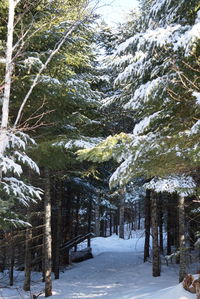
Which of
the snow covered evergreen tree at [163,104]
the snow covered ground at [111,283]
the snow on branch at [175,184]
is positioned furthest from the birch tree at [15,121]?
the snow on branch at [175,184]

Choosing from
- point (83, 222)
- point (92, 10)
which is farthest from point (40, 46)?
point (83, 222)

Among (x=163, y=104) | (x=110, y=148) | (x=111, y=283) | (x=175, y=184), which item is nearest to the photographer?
(x=110, y=148)

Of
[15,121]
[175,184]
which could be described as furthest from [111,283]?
A: [15,121]

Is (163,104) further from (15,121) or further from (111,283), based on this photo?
(111,283)

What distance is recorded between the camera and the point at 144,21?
7156 mm

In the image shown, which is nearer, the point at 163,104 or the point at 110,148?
the point at 110,148

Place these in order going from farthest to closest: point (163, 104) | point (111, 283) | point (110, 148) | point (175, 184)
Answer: point (111, 283) → point (175, 184) → point (163, 104) → point (110, 148)

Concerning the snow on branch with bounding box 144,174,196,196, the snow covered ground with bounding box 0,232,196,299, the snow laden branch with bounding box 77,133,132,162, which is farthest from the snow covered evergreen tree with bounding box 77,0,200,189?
the snow covered ground with bounding box 0,232,196,299

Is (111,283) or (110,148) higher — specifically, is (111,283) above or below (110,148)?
below

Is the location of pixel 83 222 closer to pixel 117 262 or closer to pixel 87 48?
pixel 117 262

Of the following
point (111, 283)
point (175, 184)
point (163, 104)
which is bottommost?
point (111, 283)

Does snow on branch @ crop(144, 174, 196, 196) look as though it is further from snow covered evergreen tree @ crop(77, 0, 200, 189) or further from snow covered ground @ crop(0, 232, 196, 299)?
snow covered evergreen tree @ crop(77, 0, 200, 189)

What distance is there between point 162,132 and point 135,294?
21.7 feet

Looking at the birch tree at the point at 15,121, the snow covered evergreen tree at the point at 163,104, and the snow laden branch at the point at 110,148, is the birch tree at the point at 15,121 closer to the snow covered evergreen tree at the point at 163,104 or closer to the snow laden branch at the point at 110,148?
the snow laden branch at the point at 110,148
